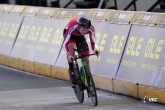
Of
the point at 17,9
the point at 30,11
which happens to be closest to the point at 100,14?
the point at 30,11

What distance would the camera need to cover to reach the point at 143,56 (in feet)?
35.1

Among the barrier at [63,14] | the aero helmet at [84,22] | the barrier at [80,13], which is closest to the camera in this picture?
the aero helmet at [84,22]

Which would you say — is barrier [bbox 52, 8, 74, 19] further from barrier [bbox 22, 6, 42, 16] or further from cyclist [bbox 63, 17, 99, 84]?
cyclist [bbox 63, 17, 99, 84]

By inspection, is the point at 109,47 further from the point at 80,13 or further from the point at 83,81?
the point at 80,13

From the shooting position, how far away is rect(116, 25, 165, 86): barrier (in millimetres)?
10375

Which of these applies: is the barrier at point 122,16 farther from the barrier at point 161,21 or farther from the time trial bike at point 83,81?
the time trial bike at point 83,81

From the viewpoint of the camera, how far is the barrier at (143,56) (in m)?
10.4

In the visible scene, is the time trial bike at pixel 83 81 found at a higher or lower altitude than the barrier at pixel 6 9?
higher

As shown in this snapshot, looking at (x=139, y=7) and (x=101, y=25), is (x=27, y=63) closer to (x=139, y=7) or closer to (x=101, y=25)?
A: (x=101, y=25)

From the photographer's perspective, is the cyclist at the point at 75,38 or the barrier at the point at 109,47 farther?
the barrier at the point at 109,47

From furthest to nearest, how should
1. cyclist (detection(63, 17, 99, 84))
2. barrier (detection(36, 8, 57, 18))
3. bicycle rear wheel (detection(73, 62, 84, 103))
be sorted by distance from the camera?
barrier (detection(36, 8, 57, 18))
bicycle rear wheel (detection(73, 62, 84, 103))
cyclist (detection(63, 17, 99, 84))

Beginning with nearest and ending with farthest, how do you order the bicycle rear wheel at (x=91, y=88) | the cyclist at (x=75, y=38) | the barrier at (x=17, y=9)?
1. the bicycle rear wheel at (x=91, y=88)
2. the cyclist at (x=75, y=38)
3. the barrier at (x=17, y=9)

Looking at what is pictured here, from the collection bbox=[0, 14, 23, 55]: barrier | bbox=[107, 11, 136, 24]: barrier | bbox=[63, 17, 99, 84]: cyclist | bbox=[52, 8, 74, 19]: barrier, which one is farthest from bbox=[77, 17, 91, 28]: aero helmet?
bbox=[0, 14, 23, 55]: barrier

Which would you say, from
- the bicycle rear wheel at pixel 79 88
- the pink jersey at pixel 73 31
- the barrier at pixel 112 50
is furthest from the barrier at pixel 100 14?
the bicycle rear wheel at pixel 79 88
